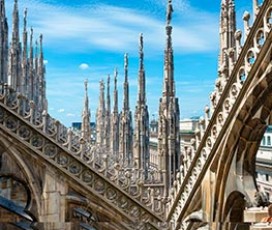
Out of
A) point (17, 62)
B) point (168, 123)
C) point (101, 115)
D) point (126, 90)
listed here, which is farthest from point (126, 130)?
point (168, 123)

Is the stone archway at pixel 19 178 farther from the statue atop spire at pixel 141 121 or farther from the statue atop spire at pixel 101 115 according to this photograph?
the statue atop spire at pixel 101 115

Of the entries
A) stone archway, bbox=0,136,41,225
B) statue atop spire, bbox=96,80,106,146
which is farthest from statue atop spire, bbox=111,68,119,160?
stone archway, bbox=0,136,41,225

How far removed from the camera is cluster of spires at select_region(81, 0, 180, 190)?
1769 cm

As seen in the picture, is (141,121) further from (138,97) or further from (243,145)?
(243,145)

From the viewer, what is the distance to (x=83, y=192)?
1161 centimetres

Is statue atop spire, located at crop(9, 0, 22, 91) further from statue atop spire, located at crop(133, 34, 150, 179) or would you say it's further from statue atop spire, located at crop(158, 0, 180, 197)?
statue atop spire, located at crop(158, 0, 180, 197)

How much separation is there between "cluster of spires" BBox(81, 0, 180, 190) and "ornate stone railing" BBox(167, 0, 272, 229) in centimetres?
587

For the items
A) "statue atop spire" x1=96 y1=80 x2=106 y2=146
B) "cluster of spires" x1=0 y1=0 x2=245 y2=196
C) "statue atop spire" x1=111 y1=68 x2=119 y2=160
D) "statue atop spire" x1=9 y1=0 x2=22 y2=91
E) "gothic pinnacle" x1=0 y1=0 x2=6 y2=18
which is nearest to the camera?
"cluster of spires" x1=0 y1=0 x2=245 y2=196

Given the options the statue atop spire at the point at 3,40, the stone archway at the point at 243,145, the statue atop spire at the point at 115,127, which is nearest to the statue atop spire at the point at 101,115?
the statue atop spire at the point at 115,127

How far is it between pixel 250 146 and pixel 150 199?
13.9ft

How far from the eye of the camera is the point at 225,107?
840 cm

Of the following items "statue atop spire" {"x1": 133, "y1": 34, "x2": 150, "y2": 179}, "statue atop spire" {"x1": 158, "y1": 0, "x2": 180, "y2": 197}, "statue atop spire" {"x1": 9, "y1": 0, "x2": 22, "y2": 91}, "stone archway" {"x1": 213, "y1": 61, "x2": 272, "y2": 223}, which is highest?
"statue atop spire" {"x1": 9, "y1": 0, "x2": 22, "y2": 91}

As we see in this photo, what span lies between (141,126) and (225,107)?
22.8m

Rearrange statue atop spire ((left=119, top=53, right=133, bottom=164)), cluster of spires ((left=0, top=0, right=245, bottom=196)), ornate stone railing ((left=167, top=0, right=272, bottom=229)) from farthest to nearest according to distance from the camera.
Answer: statue atop spire ((left=119, top=53, right=133, bottom=164)) < cluster of spires ((left=0, top=0, right=245, bottom=196)) < ornate stone railing ((left=167, top=0, right=272, bottom=229))
